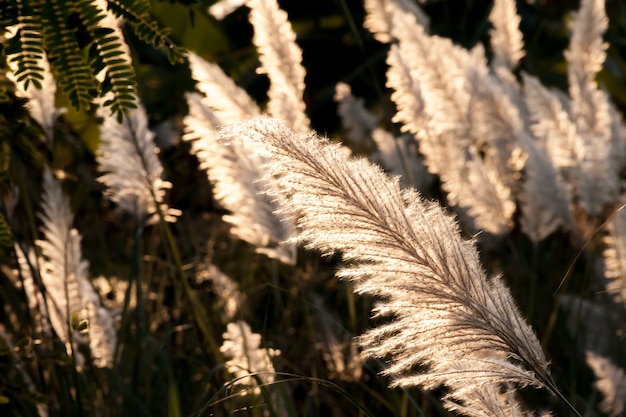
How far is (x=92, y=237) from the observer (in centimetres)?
436

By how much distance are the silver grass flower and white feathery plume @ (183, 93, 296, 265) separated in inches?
37.6

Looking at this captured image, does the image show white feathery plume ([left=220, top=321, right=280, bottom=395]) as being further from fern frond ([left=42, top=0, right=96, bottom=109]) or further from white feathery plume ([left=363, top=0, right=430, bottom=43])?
white feathery plume ([left=363, top=0, right=430, bottom=43])

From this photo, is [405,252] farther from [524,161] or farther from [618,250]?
[524,161]

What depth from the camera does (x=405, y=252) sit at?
119cm

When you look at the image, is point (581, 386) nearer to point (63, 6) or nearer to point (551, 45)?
point (63, 6)

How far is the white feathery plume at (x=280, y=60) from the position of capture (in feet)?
8.23

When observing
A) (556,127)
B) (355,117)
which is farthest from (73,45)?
(355,117)

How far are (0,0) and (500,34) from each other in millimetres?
2461

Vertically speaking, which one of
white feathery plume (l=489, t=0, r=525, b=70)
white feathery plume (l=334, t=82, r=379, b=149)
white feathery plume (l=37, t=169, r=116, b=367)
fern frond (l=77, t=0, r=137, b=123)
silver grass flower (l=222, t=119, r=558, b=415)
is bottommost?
silver grass flower (l=222, t=119, r=558, b=415)

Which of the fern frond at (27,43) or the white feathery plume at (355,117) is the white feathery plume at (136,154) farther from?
the white feathery plume at (355,117)

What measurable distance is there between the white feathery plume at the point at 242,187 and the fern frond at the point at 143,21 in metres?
0.39

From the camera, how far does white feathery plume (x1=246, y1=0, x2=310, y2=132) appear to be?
2.51 m

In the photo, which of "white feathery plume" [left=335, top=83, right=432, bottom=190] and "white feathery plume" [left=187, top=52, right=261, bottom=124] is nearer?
"white feathery plume" [left=187, top=52, right=261, bottom=124]

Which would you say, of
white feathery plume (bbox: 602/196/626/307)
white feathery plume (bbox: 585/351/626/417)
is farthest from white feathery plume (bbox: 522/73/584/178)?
white feathery plume (bbox: 585/351/626/417)
